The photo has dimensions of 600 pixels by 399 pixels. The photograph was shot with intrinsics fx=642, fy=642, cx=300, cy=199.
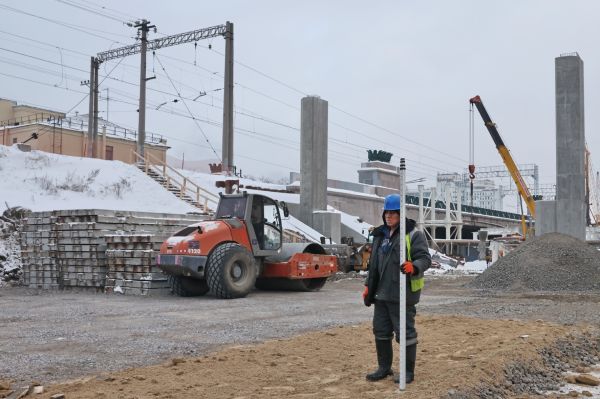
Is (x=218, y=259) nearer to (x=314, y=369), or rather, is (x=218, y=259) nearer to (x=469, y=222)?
(x=314, y=369)

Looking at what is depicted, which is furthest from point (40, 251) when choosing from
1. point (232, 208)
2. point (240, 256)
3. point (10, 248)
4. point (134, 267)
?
point (240, 256)

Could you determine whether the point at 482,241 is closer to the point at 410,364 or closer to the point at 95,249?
the point at 95,249

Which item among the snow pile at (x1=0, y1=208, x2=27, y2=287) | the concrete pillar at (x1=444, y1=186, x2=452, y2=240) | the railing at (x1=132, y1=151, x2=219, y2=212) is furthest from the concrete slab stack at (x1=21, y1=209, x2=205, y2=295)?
the concrete pillar at (x1=444, y1=186, x2=452, y2=240)

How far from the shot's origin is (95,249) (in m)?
16.8

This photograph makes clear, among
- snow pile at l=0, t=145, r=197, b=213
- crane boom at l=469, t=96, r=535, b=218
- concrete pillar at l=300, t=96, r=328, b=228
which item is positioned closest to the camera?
snow pile at l=0, t=145, r=197, b=213

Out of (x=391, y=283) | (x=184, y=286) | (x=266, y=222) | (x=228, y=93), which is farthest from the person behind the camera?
(x=228, y=93)

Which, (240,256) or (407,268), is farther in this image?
(240,256)

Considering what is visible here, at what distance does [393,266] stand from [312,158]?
91.0 feet

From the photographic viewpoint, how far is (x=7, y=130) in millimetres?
55094

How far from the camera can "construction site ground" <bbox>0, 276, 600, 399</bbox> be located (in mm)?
5855

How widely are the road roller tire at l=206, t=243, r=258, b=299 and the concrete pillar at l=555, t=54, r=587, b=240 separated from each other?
51.9ft

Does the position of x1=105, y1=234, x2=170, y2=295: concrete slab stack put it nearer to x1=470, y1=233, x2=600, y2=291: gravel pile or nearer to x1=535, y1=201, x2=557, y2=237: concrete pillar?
x1=470, y1=233, x2=600, y2=291: gravel pile

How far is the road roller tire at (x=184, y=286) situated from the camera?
1571 centimetres

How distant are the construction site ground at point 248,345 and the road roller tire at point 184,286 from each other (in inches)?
41.9
